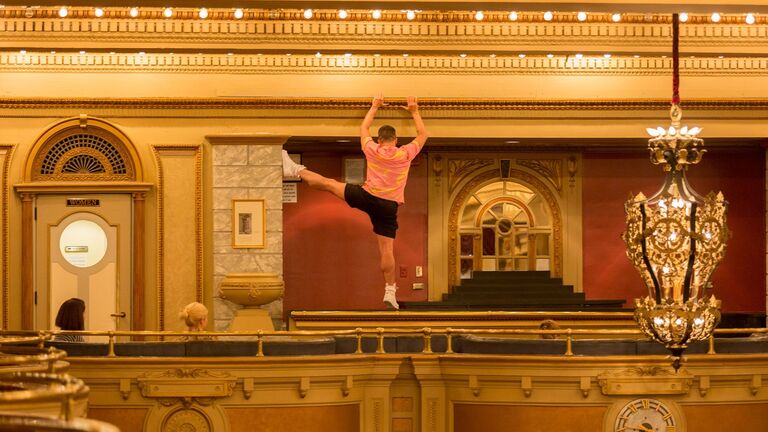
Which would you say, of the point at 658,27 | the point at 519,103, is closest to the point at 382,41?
the point at 519,103

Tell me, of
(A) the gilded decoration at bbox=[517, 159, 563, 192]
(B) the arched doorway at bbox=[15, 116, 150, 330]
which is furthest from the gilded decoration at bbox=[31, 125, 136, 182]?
(A) the gilded decoration at bbox=[517, 159, 563, 192]

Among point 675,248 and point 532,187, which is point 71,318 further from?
point 532,187

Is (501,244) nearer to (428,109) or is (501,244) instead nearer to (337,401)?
(428,109)

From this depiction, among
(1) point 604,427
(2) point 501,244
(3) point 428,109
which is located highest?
(3) point 428,109

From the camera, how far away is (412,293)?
14.5 meters

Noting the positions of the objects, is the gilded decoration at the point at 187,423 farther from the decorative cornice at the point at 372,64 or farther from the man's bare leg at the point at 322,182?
the decorative cornice at the point at 372,64

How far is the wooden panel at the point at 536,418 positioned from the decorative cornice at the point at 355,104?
404 centimetres

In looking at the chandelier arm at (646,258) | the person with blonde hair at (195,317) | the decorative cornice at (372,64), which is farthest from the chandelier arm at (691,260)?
the decorative cornice at (372,64)

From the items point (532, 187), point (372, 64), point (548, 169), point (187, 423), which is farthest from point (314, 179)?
point (187, 423)

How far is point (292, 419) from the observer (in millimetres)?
9758

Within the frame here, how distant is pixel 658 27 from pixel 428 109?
87.9 inches

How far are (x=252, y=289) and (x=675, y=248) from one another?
4.70 m

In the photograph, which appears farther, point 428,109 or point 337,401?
point 428,109

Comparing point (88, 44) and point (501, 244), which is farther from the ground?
point (88, 44)
